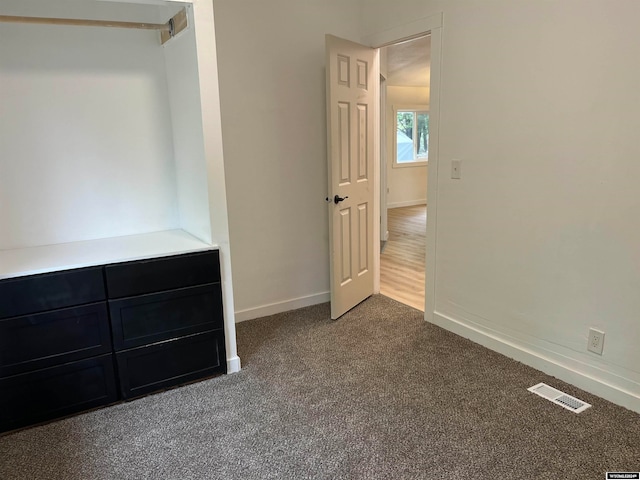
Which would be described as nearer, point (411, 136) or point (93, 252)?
point (93, 252)

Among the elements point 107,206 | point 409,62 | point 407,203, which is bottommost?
point 407,203

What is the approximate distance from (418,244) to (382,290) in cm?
191

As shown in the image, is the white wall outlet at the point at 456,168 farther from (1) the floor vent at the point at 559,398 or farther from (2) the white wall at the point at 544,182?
(1) the floor vent at the point at 559,398

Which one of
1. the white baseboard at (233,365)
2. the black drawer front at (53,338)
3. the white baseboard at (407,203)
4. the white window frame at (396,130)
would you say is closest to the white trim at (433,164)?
the white baseboard at (233,365)

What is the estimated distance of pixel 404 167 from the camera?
8.80 m

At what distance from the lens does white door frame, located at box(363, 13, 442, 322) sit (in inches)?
119

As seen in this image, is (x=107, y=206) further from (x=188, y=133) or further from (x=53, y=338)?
(x=53, y=338)

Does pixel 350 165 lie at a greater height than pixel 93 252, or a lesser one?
greater

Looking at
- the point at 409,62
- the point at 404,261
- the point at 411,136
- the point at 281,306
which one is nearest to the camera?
the point at 281,306

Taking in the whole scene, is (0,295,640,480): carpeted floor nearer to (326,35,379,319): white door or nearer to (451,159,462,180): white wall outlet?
(326,35,379,319): white door

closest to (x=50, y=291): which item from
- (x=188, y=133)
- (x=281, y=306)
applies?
(x=188, y=133)

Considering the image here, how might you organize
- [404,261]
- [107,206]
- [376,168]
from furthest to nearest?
[404,261]
[376,168]
[107,206]

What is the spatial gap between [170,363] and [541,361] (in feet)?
6.84

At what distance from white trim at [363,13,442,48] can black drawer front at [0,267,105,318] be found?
2480 millimetres
